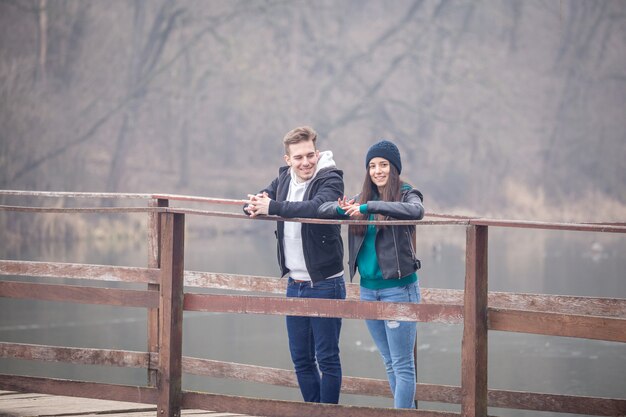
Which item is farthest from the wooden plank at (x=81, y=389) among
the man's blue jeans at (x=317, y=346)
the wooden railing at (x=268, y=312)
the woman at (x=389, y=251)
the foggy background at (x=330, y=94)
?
the foggy background at (x=330, y=94)

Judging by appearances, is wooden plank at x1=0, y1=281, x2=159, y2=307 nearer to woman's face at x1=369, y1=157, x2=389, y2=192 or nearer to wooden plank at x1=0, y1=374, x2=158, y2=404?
wooden plank at x1=0, y1=374, x2=158, y2=404

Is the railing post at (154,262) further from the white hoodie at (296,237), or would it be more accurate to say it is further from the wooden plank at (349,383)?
the white hoodie at (296,237)

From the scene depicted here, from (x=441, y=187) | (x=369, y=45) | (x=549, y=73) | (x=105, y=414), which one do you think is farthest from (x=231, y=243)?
(x=105, y=414)

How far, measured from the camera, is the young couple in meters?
3.45

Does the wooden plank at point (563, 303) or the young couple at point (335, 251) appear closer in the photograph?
the young couple at point (335, 251)

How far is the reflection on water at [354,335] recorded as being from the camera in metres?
12.2

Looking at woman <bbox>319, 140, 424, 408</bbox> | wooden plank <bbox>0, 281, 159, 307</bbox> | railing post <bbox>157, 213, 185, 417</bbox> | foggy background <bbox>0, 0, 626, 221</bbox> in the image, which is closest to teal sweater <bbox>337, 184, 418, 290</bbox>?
woman <bbox>319, 140, 424, 408</bbox>

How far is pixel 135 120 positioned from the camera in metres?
30.9

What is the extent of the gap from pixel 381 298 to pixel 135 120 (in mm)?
28102

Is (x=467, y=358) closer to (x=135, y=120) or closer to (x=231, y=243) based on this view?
(x=231, y=243)

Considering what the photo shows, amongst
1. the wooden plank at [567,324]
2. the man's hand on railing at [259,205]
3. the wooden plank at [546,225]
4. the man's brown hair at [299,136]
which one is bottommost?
the wooden plank at [567,324]

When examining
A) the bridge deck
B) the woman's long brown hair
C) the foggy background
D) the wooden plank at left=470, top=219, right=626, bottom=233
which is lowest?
the bridge deck

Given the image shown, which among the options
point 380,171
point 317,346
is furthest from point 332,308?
point 380,171

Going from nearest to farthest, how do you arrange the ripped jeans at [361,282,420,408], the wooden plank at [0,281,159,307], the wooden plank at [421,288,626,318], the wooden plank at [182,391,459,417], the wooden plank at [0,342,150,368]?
the wooden plank at [182,391,459,417], the ripped jeans at [361,282,420,408], the wooden plank at [0,281,159,307], the wooden plank at [421,288,626,318], the wooden plank at [0,342,150,368]
